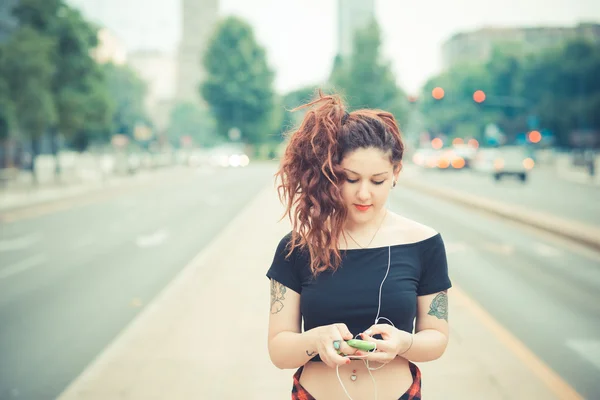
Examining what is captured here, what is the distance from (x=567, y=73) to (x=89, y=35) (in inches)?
1962

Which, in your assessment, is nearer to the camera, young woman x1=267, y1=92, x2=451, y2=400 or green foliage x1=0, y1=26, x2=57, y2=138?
young woman x1=267, y1=92, x2=451, y2=400

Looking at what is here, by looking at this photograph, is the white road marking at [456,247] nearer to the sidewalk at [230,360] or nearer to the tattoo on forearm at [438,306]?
the sidewalk at [230,360]

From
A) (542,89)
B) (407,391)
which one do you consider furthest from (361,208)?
(542,89)

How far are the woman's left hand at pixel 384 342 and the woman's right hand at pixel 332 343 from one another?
0.16 ft

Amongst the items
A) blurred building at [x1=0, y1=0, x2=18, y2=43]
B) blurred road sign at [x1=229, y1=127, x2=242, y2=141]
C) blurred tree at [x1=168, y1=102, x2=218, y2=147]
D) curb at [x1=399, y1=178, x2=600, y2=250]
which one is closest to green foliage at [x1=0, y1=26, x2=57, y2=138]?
curb at [x1=399, y1=178, x2=600, y2=250]

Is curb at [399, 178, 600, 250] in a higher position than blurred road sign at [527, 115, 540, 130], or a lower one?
higher

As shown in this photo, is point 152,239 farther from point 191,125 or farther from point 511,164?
point 191,125

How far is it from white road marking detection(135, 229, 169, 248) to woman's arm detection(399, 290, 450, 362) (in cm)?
1391

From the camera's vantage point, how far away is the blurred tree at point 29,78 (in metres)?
33.0

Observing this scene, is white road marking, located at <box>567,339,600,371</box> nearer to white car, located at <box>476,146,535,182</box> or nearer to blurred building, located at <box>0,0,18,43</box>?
white car, located at <box>476,146,535,182</box>

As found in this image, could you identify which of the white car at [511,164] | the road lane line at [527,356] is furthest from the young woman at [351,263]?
the white car at [511,164]

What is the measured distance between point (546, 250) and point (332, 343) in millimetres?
13705

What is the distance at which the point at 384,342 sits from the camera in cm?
237

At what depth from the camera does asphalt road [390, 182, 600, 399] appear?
721 cm
